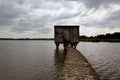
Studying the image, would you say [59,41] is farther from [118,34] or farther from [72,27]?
[118,34]

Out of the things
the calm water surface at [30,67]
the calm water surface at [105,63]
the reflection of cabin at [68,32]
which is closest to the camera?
the calm water surface at [30,67]


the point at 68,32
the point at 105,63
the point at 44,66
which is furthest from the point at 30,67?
the point at 68,32

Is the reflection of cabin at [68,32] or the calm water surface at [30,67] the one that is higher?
the reflection of cabin at [68,32]

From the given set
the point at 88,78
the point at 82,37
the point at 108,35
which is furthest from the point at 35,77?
the point at 82,37

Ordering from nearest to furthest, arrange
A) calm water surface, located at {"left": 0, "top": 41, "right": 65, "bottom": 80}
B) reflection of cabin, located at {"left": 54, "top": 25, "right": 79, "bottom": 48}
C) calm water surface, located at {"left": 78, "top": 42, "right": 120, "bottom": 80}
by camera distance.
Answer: calm water surface, located at {"left": 0, "top": 41, "right": 65, "bottom": 80} < calm water surface, located at {"left": 78, "top": 42, "right": 120, "bottom": 80} < reflection of cabin, located at {"left": 54, "top": 25, "right": 79, "bottom": 48}

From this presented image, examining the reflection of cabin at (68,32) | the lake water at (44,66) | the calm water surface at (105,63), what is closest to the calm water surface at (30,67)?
the lake water at (44,66)

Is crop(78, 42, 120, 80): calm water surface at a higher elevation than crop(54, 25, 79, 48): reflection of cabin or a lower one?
lower

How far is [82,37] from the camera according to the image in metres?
174

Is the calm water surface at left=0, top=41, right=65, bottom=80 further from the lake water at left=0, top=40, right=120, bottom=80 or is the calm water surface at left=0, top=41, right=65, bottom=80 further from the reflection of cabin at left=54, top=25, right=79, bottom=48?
the reflection of cabin at left=54, top=25, right=79, bottom=48

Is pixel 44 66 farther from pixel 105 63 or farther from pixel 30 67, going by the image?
pixel 105 63

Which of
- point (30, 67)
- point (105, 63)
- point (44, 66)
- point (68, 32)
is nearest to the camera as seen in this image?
point (30, 67)

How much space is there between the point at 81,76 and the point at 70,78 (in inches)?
26.8

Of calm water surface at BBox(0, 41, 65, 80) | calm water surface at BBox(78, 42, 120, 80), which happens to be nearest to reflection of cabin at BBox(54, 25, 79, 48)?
calm water surface at BBox(78, 42, 120, 80)

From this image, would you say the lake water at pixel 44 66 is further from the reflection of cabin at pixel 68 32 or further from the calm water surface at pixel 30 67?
the reflection of cabin at pixel 68 32
